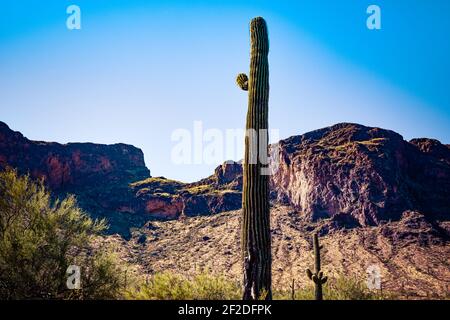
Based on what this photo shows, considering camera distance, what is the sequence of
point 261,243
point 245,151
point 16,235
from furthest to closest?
point 16,235 → point 245,151 → point 261,243

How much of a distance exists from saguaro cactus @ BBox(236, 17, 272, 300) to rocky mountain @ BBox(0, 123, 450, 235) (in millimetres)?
52992

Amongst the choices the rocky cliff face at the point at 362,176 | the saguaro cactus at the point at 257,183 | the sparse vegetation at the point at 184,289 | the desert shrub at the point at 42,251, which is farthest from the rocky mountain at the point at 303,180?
the saguaro cactus at the point at 257,183

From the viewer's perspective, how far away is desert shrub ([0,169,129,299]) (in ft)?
37.8

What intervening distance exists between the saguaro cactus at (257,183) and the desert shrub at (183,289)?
137 cm

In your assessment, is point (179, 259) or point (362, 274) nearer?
point (362, 274)

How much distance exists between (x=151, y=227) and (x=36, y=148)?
32.8 m

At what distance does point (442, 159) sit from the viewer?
72500 millimetres

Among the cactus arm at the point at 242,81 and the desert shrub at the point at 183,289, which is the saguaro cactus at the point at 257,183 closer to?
the cactus arm at the point at 242,81

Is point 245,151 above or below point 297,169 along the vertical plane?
below

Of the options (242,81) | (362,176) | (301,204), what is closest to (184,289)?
(242,81)

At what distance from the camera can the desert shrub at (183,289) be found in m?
7.47

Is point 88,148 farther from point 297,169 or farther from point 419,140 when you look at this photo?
point 419,140
